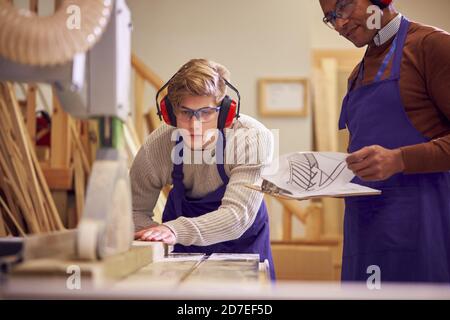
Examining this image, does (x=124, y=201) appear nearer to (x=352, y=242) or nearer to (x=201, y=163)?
(x=352, y=242)

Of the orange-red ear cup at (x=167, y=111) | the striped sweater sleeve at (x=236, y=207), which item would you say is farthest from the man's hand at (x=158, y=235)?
the orange-red ear cup at (x=167, y=111)

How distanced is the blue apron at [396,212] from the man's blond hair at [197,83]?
454 millimetres

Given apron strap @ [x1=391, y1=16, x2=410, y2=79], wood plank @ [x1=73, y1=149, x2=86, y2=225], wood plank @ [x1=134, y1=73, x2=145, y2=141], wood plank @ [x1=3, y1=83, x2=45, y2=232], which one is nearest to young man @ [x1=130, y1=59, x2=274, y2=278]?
apron strap @ [x1=391, y1=16, x2=410, y2=79]

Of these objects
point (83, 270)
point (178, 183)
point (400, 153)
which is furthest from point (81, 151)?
point (83, 270)

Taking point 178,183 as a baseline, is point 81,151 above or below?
above

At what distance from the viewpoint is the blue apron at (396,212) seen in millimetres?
1351

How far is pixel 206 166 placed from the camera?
184 cm

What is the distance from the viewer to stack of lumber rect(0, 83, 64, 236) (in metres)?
2.46

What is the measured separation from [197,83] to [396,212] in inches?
27.3

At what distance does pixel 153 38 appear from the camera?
465cm

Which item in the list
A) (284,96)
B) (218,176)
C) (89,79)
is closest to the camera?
(89,79)

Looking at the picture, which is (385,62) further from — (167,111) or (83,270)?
Result: (83,270)

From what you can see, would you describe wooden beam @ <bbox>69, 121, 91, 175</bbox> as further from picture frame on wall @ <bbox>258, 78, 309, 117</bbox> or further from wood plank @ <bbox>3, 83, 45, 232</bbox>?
picture frame on wall @ <bbox>258, 78, 309, 117</bbox>
